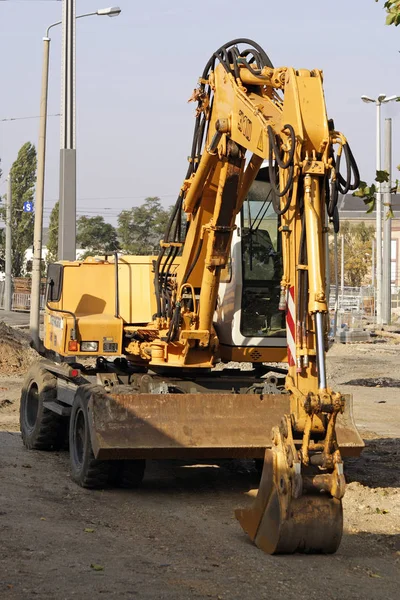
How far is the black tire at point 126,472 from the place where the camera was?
1123cm

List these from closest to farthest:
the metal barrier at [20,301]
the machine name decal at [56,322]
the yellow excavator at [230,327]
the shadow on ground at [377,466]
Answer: the yellow excavator at [230,327] → the shadow on ground at [377,466] → the machine name decal at [56,322] → the metal barrier at [20,301]

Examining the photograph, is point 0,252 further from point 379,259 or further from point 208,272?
point 208,272

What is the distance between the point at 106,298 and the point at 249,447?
3.75m

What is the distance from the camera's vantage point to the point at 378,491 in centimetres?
1107

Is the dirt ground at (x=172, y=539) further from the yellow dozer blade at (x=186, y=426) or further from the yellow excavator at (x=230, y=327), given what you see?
the yellow dozer blade at (x=186, y=426)

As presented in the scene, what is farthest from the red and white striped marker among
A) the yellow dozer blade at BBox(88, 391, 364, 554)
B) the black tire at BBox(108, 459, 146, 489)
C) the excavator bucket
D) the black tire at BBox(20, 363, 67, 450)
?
the black tire at BBox(20, 363, 67, 450)

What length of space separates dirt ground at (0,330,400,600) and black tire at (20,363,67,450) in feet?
0.70

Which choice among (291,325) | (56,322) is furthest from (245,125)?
(56,322)

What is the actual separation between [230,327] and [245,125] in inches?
111

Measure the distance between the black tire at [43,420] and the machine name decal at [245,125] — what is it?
5061 millimetres

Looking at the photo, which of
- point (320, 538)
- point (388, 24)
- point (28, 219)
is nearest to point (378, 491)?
point (320, 538)

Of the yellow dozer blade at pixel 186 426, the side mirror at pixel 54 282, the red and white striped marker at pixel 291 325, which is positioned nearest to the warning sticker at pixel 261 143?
the red and white striped marker at pixel 291 325

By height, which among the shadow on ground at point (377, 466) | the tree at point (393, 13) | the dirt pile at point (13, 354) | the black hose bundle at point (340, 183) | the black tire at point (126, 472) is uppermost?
the tree at point (393, 13)

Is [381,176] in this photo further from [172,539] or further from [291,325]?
[172,539]
